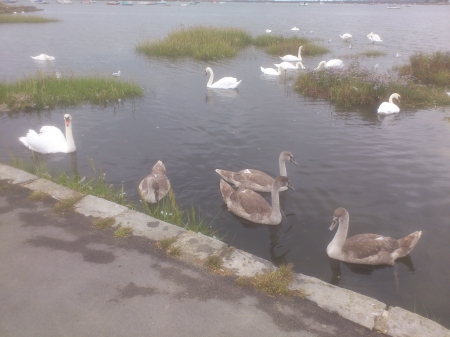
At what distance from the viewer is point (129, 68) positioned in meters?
22.7

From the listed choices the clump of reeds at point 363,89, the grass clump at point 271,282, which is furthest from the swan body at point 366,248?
the clump of reeds at point 363,89

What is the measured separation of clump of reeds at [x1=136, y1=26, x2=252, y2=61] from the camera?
87.8 ft

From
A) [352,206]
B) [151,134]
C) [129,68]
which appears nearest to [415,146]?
[352,206]

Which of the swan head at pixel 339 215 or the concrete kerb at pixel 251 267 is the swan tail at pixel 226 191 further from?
the concrete kerb at pixel 251 267

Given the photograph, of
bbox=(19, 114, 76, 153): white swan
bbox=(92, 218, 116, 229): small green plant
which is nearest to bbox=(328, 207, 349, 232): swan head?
bbox=(92, 218, 116, 229): small green plant

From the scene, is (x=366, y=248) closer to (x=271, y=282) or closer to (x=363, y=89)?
(x=271, y=282)

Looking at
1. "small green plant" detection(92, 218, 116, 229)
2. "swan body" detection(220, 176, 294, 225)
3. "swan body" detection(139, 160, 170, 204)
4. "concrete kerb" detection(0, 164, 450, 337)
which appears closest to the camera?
"concrete kerb" detection(0, 164, 450, 337)

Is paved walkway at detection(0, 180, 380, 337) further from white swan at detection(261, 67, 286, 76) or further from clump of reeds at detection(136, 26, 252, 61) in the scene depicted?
clump of reeds at detection(136, 26, 252, 61)

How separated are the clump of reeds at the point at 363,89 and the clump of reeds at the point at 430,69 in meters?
1.60

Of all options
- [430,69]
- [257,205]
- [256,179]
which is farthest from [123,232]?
[430,69]

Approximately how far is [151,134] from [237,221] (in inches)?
226

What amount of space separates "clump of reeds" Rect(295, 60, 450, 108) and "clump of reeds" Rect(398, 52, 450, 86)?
160 centimetres

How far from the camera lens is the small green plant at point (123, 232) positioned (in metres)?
5.18

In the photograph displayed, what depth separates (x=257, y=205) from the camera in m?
7.68
